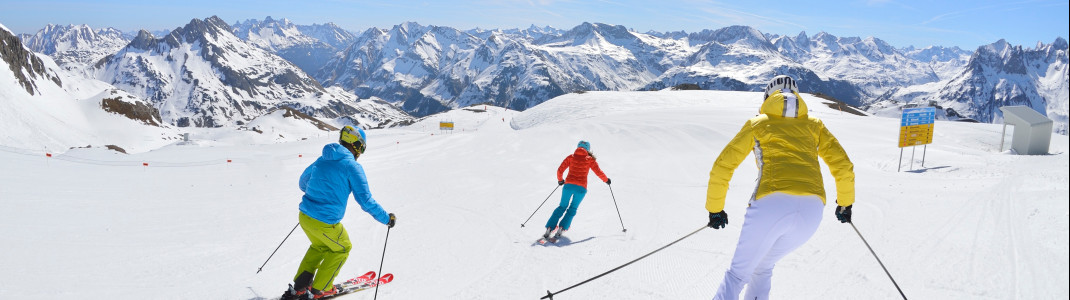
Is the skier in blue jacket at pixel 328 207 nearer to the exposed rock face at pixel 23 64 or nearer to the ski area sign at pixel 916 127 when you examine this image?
the ski area sign at pixel 916 127

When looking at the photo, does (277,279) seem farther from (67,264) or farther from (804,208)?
(804,208)

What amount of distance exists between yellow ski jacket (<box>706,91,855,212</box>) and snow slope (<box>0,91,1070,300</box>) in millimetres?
1646

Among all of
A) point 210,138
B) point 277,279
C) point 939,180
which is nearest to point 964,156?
point 939,180

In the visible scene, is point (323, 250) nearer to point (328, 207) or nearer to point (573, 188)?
point (328, 207)

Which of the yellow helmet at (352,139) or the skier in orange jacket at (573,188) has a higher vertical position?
the yellow helmet at (352,139)

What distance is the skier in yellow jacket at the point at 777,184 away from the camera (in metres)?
4.41

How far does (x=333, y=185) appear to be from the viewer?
621cm

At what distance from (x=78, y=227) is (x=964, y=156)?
91.8ft

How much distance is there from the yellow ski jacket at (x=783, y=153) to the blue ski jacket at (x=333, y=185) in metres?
4.15

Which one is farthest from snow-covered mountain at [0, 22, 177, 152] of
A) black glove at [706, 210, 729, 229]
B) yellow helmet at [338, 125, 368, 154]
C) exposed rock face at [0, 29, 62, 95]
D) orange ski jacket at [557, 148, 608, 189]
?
black glove at [706, 210, 729, 229]

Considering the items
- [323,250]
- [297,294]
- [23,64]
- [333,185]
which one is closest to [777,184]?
[333,185]

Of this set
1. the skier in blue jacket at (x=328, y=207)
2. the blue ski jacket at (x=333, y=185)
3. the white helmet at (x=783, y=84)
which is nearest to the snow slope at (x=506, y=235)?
the skier in blue jacket at (x=328, y=207)

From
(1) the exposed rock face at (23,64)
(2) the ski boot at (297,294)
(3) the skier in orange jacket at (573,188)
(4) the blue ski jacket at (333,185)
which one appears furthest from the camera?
(1) the exposed rock face at (23,64)

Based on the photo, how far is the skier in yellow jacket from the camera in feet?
14.5
